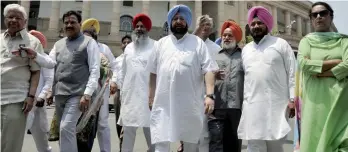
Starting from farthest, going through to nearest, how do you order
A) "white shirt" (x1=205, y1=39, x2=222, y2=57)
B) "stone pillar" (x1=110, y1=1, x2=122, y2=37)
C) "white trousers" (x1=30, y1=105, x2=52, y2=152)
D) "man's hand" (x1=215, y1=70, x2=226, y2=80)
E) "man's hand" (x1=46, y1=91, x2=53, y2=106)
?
"stone pillar" (x1=110, y1=1, x2=122, y2=37)
"white shirt" (x1=205, y1=39, x2=222, y2=57)
"white trousers" (x1=30, y1=105, x2=52, y2=152)
"man's hand" (x1=46, y1=91, x2=53, y2=106)
"man's hand" (x1=215, y1=70, x2=226, y2=80)

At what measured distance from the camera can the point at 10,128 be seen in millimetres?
3873

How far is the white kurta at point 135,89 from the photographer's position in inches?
217

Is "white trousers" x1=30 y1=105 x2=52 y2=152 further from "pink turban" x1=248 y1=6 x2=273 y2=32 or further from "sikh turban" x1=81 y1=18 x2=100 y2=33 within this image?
"pink turban" x1=248 y1=6 x2=273 y2=32

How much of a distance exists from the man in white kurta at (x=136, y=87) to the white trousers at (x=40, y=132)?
47.4 inches

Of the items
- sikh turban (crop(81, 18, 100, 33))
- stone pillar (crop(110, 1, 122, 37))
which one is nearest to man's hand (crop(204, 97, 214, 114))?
Answer: sikh turban (crop(81, 18, 100, 33))

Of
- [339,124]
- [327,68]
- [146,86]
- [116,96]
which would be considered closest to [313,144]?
[339,124]

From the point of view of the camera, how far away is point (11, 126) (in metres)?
3.88

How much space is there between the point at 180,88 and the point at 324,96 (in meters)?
1.56

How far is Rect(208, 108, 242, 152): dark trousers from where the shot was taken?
4766mm

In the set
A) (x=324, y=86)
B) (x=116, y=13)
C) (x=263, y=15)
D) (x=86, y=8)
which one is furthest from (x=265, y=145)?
(x=86, y=8)

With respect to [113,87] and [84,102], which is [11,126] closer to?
[84,102]

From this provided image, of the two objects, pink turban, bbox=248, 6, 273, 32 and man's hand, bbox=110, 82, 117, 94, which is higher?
pink turban, bbox=248, 6, 273, 32

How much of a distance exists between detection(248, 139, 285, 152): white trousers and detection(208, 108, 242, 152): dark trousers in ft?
1.41

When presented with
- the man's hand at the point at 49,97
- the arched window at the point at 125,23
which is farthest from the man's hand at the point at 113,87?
the arched window at the point at 125,23
